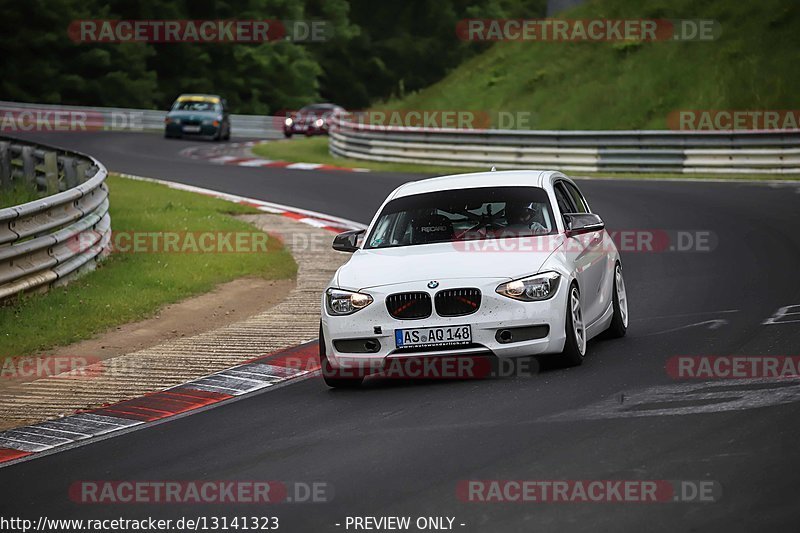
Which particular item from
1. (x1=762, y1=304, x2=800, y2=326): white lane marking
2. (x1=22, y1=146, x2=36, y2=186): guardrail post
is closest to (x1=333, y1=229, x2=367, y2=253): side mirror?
(x1=762, y1=304, x2=800, y2=326): white lane marking

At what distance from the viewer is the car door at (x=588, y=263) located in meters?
10.3

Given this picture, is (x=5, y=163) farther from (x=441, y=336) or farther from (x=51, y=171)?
(x=441, y=336)

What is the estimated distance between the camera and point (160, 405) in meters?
9.95

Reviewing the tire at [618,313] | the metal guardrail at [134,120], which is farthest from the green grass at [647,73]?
the tire at [618,313]

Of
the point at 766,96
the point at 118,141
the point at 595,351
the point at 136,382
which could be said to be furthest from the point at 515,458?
the point at 118,141

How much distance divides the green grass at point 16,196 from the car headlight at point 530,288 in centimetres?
992

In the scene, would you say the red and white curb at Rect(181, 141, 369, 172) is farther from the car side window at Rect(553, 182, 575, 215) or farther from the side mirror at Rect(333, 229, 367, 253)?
the side mirror at Rect(333, 229, 367, 253)

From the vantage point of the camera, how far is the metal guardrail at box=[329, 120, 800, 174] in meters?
28.2

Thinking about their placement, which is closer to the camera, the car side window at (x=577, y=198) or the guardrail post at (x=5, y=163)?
the car side window at (x=577, y=198)

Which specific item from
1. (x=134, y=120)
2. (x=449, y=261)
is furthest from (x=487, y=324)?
(x=134, y=120)

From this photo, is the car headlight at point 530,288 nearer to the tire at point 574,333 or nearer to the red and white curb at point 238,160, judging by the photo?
the tire at point 574,333

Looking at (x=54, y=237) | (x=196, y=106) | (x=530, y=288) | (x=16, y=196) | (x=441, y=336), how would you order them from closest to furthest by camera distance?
(x=441, y=336), (x=530, y=288), (x=54, y=237), (x=16, y=196), (x=196, y=106)

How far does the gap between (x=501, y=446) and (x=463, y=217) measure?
346 cm

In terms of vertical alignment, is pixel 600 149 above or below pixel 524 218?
below
